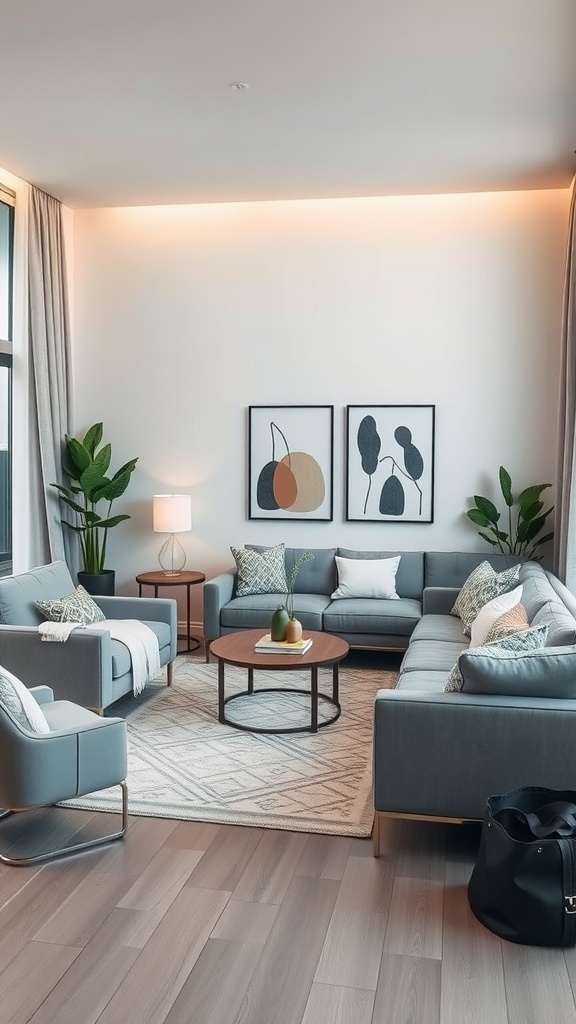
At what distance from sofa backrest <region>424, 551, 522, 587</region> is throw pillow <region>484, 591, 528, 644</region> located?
1.70m

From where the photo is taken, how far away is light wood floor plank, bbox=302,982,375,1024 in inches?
89.2

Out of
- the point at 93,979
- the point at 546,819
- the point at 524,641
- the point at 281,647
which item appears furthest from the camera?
the point at 281,647

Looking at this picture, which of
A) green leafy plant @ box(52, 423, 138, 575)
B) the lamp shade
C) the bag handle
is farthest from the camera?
green leafy plant @ box(52, 423, 138, 575)

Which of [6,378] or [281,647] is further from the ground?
[6,378]

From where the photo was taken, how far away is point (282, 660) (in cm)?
454

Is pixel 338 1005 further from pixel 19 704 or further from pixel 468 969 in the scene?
pixel 19 704

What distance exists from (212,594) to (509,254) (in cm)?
322

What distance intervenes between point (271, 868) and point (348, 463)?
3.90 metres

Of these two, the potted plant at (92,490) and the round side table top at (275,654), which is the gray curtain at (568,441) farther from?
the potted plant at (92,490)

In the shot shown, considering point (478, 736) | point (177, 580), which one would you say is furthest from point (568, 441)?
point (478, 736)

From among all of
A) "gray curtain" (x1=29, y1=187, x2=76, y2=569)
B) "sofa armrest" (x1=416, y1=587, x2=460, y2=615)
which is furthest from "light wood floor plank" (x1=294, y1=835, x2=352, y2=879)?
"gray curtain" (x1=29, y1=187, x2=76, y2=569)

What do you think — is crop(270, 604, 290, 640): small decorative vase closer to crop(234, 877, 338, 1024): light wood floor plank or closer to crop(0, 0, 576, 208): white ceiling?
crop(234, 877, 338, 1024): light wood floor plank

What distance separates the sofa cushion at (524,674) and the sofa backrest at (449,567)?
3058 mm

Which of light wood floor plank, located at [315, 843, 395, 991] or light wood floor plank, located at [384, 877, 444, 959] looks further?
light wood floor plank, located at [384, 877, 444, 959]
